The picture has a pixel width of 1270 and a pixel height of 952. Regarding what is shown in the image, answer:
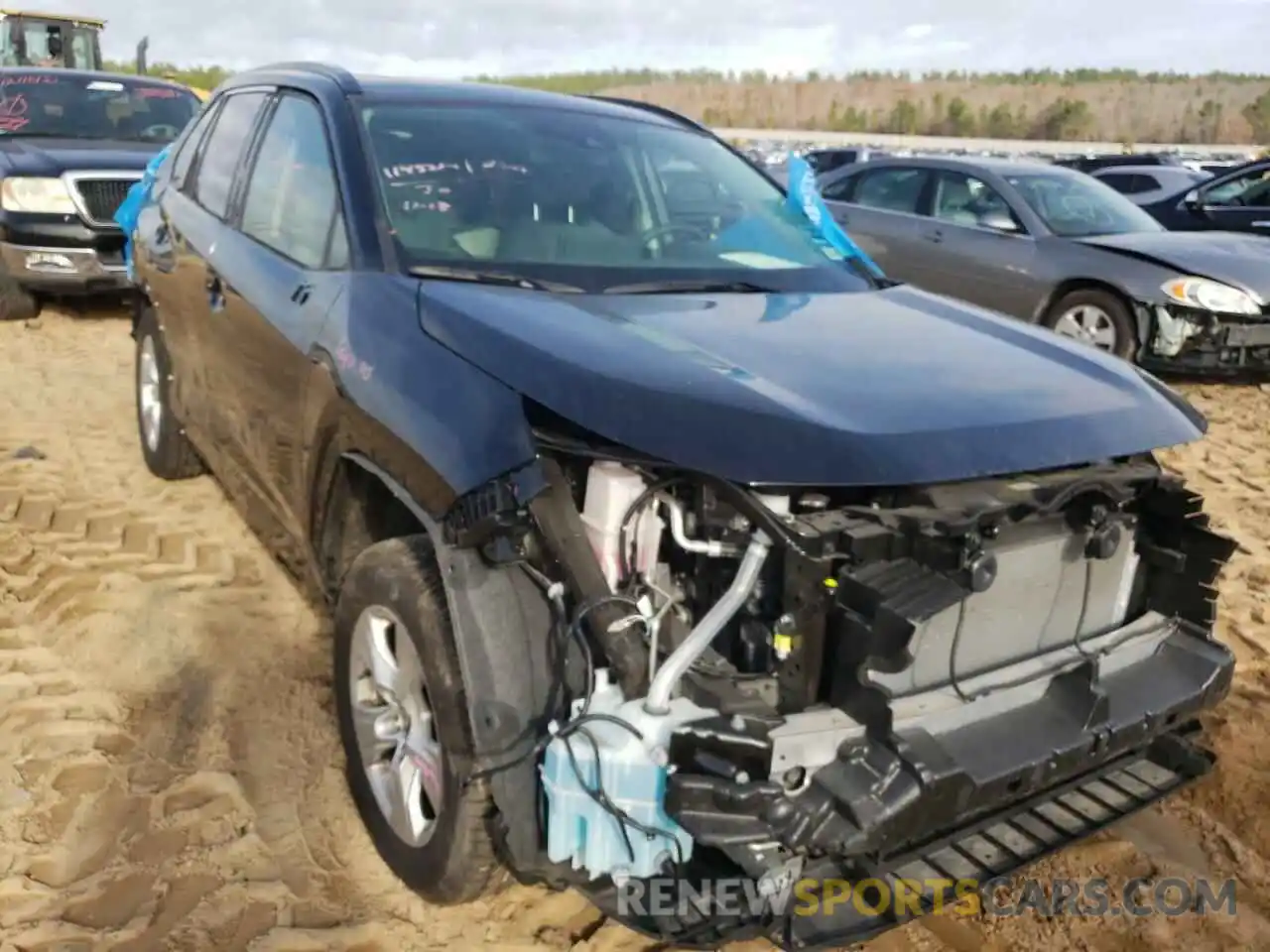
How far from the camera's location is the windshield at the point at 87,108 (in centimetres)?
926

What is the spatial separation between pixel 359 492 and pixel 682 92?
64.6 meters

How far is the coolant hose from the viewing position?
199cm

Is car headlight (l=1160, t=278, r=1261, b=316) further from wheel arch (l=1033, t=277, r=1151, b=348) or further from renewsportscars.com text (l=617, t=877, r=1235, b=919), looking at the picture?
renewsportscars.com text (l=617, t=877, r=1235, b=919)

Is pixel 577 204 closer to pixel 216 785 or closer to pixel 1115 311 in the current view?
pixel 216 785

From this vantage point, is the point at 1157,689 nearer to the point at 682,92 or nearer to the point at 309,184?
the point at 309,184

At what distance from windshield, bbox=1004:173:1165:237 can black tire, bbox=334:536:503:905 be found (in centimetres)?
671

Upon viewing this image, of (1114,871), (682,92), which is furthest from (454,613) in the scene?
(682,92)

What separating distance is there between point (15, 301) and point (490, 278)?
293 inches

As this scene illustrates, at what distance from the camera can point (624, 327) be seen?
2.50 m

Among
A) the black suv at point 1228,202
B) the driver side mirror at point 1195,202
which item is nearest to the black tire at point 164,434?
the black suv at point 1228,202

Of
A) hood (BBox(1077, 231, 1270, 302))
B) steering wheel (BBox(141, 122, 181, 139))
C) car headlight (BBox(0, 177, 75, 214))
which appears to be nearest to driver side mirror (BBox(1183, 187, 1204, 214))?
hood (BBox(1077, 231, 1270, 302))

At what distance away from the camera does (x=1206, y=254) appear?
750 centimetres

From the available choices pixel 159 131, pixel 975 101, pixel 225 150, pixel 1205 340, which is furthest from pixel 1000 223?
pixel 975 101

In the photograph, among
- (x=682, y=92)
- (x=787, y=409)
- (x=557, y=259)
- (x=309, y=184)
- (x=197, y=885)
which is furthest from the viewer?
(x=682, y=92)
